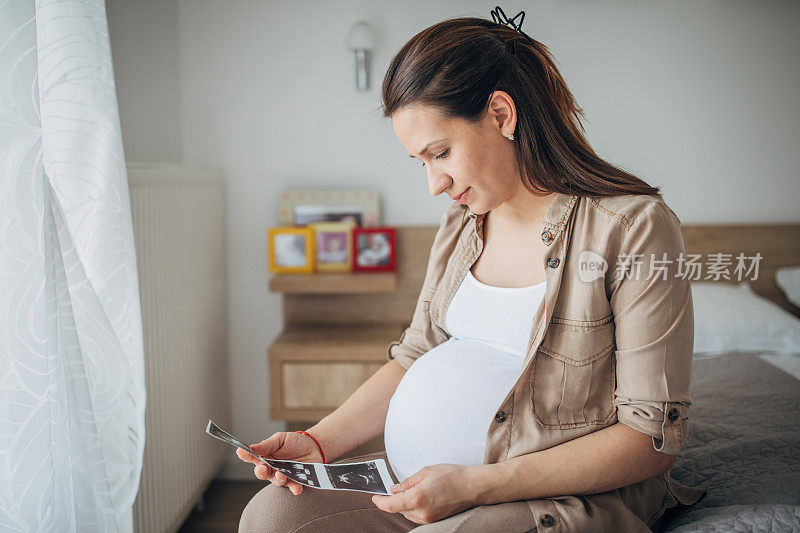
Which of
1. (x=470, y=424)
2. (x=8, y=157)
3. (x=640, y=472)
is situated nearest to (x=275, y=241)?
(x=8, y=157)

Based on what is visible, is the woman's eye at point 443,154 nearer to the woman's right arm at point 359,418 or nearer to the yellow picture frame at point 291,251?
the woman's right arm at point 359,418

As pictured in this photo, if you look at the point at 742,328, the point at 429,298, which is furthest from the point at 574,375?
the point at 742,328

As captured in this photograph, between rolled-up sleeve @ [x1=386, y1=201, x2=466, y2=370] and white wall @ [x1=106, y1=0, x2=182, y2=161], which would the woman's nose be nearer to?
rolled-up sleeve @ [x1=386, y1=201, x2=466, y2=370]

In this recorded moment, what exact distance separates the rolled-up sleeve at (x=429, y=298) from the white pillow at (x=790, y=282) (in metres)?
1.40

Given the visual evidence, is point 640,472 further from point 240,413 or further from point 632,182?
point 240,413

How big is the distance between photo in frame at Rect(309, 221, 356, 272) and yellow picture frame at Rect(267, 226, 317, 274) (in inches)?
1.2

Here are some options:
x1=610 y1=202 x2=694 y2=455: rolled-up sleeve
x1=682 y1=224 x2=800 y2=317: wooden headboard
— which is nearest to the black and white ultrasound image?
x1=610 y1=202 x2=694 y2=455: rolled-up sleeve

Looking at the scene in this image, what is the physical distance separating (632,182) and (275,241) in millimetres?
1416

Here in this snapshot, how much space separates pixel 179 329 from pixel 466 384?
1.11 metres

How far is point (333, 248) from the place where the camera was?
2.15m

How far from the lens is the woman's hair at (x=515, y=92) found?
90 centimetres

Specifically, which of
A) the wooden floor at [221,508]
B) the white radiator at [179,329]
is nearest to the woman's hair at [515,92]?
the white radiator at [179,329]

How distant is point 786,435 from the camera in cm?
115

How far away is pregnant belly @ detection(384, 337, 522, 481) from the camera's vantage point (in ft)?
3.03
